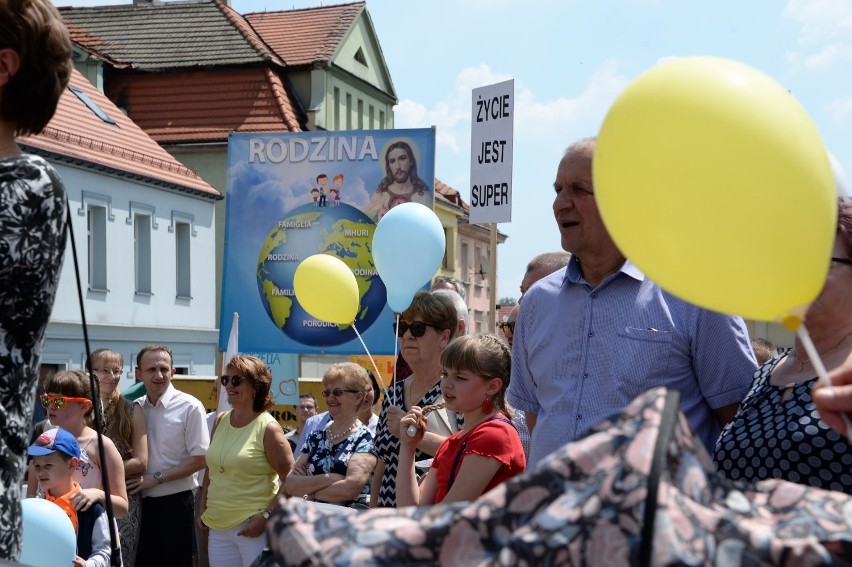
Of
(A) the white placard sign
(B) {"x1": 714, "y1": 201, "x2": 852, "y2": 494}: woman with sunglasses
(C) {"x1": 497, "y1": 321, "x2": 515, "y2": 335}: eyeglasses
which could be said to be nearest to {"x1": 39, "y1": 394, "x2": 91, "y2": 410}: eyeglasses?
(C) {"x1": 497, "y1": 321, "x2": 515, "y2": 335}: eyeglasses

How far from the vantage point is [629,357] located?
3611 mm

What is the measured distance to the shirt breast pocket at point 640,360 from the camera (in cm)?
358

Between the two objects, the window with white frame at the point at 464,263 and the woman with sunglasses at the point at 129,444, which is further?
the window with white frame at the point at 464,263

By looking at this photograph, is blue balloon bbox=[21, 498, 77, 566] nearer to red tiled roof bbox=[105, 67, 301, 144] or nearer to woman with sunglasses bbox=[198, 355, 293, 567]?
woman with sunglasses bbox=[198, 355, 293, 567]

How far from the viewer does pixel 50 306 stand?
222cm

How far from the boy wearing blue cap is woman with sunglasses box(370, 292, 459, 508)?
131 cm

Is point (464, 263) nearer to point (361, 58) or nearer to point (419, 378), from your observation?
point (361, 58)

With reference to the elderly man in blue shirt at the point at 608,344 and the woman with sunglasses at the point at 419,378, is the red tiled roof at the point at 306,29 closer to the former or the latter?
the woman with sunglasses at the point at 419,378

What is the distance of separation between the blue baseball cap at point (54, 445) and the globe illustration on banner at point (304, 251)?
18.0 ft

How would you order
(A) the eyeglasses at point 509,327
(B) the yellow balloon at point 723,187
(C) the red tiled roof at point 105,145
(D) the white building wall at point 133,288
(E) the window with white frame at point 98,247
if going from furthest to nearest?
(E) the window with white frame at point 98,247 → (C) the red tiled roof at point 105,145 → (D) the white building wall at point 133,288 → (A) the eyeglasses at point 509,327 → (B) the yellow balloon at point 723,187

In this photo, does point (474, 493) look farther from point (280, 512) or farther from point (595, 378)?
point (280, 512)

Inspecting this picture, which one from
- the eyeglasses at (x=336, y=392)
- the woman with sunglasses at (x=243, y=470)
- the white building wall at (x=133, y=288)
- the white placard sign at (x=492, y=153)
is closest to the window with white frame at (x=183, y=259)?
the white building wall at (x=133, y=288)

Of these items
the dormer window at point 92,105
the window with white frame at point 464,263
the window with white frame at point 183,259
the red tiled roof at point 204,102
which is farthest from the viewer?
the window with white frame at point 464,263

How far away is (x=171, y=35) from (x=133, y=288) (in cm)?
1420
